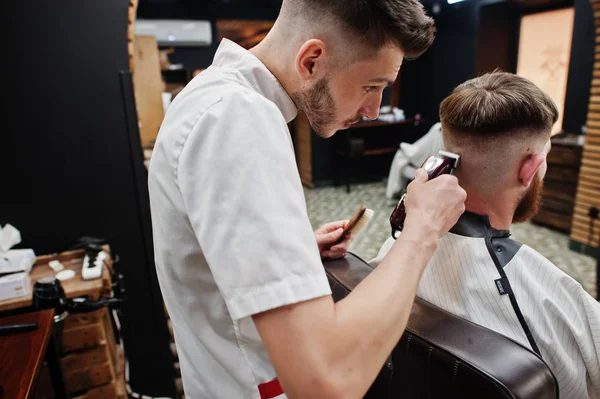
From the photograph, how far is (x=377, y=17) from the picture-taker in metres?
0.71

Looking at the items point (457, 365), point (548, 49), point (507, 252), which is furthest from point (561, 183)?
point (457, 365)

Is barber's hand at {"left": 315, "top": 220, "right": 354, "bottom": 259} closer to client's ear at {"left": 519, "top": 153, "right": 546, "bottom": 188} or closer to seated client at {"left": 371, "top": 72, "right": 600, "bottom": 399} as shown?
seated client at {"left": 371, "top": 72, "right": 600, "bottom": 399}

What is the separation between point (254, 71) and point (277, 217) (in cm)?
32

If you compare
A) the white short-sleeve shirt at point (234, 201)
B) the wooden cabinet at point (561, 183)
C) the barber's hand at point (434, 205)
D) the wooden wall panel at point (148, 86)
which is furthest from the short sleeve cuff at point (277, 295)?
the wooden cabinet at point (561, 183)

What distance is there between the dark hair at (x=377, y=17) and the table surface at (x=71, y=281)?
1.62 meters

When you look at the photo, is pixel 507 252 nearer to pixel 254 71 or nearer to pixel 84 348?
pixel 254 71

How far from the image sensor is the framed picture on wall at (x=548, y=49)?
591 cm

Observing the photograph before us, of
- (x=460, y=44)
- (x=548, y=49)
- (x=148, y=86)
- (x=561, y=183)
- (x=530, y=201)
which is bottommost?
(x=561, y=183)

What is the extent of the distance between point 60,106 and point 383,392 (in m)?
1.91

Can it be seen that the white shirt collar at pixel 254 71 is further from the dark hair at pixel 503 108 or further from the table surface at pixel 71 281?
the table surface at pixel 71 281

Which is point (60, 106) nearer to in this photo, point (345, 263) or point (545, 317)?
point (345, 263)

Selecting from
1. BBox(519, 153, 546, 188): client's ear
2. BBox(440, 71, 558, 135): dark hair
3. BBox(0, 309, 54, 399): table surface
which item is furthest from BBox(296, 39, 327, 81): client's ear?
BBox(0, 309, 54, 399): table surface

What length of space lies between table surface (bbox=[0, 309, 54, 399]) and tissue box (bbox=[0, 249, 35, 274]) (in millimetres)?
380

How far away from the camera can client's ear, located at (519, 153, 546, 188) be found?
1.24 m
